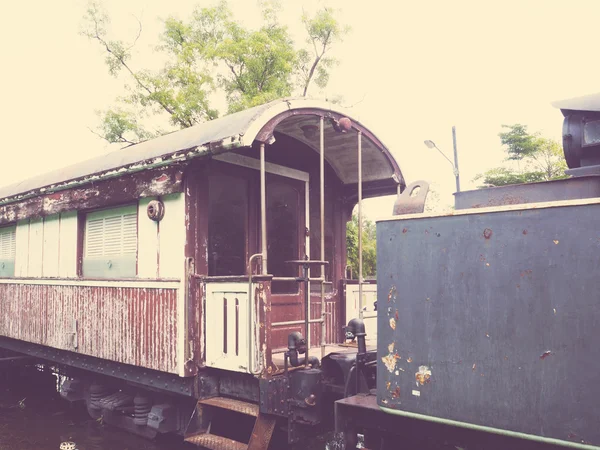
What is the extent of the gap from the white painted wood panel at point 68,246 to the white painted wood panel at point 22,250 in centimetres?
135

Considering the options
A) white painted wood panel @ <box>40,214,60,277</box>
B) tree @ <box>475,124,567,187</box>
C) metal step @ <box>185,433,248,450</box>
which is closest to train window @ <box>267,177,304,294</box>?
metal step @ <box>185,433,248,450</box>

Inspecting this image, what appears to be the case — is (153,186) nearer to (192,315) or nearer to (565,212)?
(192,315)

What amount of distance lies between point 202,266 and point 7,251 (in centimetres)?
555

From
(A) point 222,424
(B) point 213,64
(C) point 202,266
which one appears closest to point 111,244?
(C) point 202,266

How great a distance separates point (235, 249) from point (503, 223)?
12.1 ft

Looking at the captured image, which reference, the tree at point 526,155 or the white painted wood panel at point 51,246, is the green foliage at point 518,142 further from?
the white painted wood panel at point 51,246

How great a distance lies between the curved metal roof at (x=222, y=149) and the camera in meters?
4.86

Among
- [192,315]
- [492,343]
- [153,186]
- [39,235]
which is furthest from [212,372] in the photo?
[39,235]

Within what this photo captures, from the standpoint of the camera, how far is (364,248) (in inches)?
963

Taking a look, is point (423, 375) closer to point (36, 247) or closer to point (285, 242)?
point (285, 242)

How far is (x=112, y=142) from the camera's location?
22.2 meters

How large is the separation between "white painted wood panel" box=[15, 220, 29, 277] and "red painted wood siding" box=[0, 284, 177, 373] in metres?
0.25

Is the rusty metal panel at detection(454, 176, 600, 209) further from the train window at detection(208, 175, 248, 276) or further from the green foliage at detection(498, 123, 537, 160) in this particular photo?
the green foliage at detection(498, 123, 537, 160)

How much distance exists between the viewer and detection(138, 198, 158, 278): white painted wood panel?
5699 millimetres
